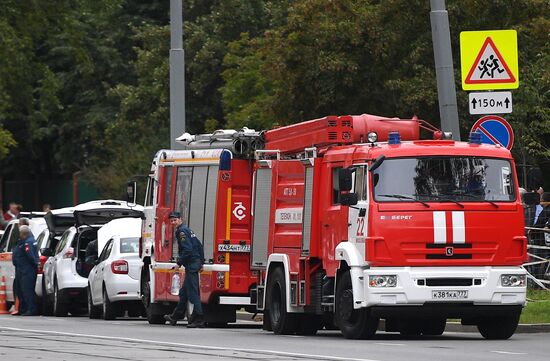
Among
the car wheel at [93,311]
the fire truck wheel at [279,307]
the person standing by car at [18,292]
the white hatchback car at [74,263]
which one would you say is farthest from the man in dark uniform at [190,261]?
the person standing by car at [18,292]

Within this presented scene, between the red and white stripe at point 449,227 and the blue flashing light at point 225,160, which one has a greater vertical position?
the blue flashing light at point 225,160

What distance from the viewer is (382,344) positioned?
19844 millimetres

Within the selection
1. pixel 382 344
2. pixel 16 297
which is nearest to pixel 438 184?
pixel 382 344

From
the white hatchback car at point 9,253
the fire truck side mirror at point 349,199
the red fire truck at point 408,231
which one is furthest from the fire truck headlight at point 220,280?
the white hatchback car at point 9,253

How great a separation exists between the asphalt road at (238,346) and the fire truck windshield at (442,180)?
1.75m

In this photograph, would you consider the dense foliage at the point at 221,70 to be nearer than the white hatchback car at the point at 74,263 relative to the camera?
No

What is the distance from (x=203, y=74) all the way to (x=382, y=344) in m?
33.1

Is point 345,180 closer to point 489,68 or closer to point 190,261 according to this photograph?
point 489,68

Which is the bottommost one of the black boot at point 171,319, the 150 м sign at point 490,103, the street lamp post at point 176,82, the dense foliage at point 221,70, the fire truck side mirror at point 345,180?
the black boot at point 171,319

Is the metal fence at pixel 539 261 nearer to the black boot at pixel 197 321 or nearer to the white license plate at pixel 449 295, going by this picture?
the black boot at pixel 197 321

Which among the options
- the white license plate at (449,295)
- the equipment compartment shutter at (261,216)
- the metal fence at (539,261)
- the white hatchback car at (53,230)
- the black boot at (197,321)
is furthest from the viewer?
the white hatchback car at (53,230)

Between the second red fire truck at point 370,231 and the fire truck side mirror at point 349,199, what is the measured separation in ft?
0.04

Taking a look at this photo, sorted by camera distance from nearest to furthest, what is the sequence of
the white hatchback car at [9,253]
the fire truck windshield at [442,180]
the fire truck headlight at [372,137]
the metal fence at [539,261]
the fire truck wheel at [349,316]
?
the fire truck windshield at [442,180]
the fire truck wheel at [349,316]
the fire truck headlight at [372,137]
the metal fence at [539,261]
the white hatchback car at [9,253]

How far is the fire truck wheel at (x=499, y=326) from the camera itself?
68.9 ft
